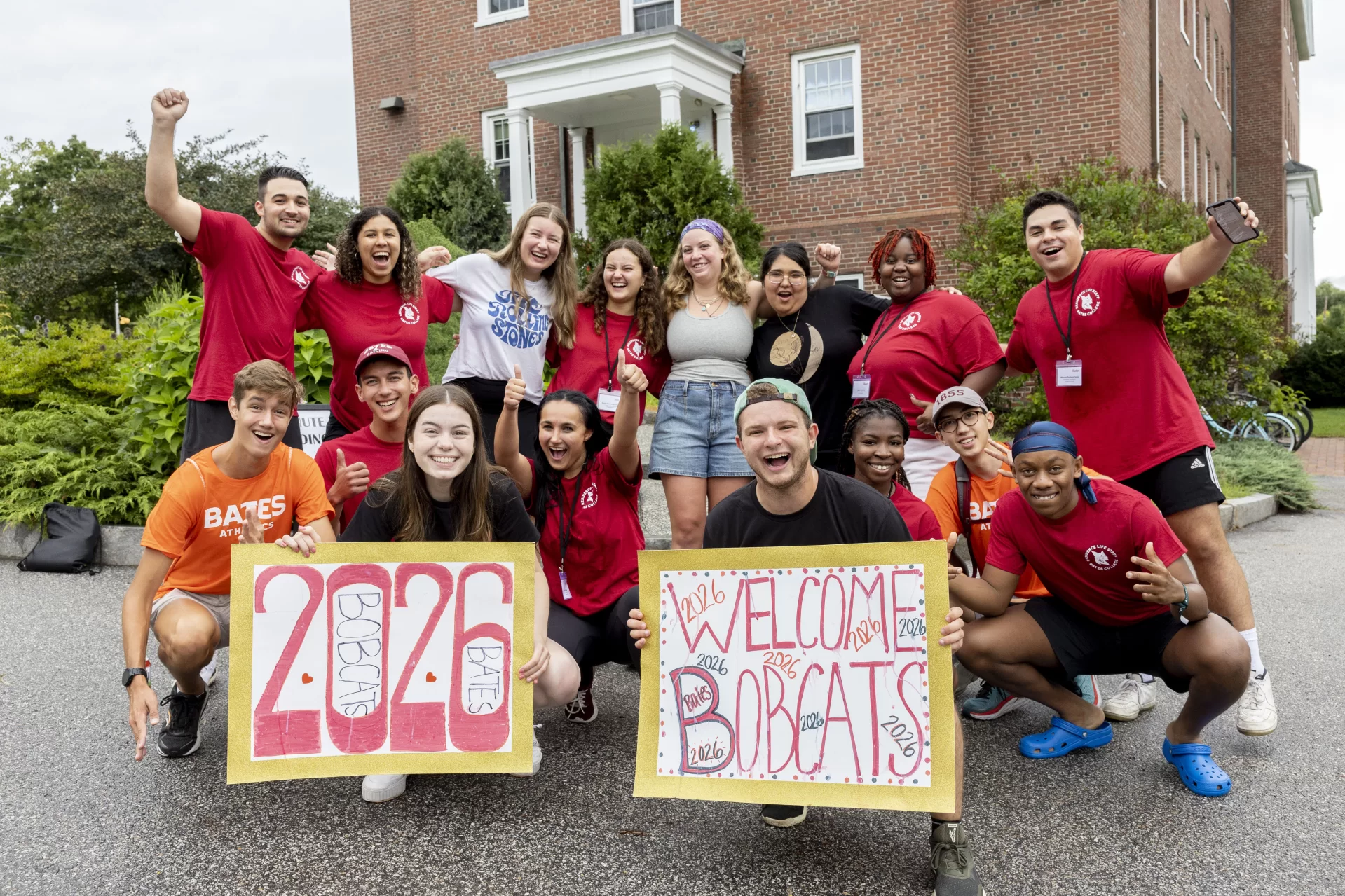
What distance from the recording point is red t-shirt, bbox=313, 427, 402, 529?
14.2 ft

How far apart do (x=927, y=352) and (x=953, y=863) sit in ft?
8.10

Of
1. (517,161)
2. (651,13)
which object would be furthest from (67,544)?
(651,13)

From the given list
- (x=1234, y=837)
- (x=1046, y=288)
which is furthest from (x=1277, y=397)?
(x=1234, y=837)

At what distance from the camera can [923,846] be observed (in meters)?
3.11

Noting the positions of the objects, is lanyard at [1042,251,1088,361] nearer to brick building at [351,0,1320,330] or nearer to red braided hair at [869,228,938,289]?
red braided hair at [869,228,938,289]

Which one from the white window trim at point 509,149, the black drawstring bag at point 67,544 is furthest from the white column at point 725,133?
the black drawstring bag at point 67,544

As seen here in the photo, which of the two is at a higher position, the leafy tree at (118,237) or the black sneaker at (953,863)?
the leafy tree at (118,237)

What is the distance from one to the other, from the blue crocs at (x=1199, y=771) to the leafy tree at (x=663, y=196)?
11.0m

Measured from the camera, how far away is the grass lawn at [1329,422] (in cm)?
1925

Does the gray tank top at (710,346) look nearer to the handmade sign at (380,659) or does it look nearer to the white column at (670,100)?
the handmade sign at (380,659)

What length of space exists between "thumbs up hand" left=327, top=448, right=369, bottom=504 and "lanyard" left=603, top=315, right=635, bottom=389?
1.23 meters

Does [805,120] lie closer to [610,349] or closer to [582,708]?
[610,349]

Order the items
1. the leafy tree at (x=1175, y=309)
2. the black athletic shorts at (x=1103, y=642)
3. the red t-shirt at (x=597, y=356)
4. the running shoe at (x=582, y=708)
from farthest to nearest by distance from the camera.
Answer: the leafy tree at (x=1175, y=309)
the red t-shirt at (x=597, y=356)
the running shoe at (x=582, y=708)
the black athletic shorts at (x=1103, y=642)

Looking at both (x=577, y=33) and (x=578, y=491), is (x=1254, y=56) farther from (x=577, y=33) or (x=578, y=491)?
(x=578, y=491)
